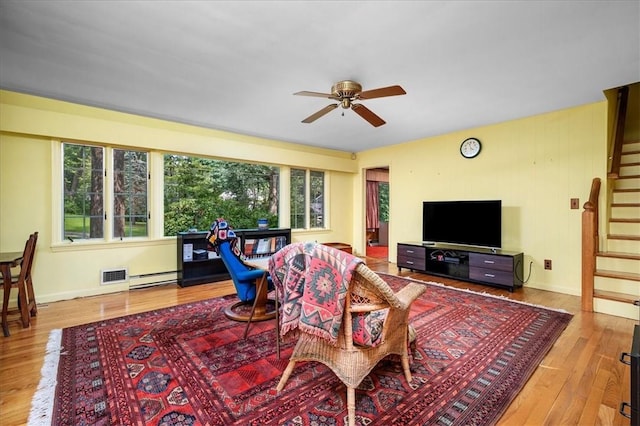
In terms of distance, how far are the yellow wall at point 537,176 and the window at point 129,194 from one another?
191 inches

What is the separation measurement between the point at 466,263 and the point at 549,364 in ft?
7.88

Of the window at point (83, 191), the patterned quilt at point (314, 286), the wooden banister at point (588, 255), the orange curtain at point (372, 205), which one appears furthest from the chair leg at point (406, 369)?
the orange curtain at point (372, 205)

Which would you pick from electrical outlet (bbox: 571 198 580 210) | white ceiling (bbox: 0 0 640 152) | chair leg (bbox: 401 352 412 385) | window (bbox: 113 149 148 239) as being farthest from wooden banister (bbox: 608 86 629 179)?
window (bbox: 113 149 148 239)

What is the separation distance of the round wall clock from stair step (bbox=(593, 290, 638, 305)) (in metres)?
2.46

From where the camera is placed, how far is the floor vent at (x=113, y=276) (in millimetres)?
3869

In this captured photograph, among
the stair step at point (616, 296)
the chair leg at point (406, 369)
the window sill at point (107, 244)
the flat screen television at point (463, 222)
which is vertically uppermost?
the flat screen television at point (463, 222)

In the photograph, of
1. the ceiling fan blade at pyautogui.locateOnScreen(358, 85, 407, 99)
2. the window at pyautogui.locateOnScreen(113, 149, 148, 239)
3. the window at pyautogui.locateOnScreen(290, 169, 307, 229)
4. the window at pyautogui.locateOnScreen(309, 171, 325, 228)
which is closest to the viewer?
the ceiling fan blade at pyautogui.locateOnScreen(358, 85, 407, 99)

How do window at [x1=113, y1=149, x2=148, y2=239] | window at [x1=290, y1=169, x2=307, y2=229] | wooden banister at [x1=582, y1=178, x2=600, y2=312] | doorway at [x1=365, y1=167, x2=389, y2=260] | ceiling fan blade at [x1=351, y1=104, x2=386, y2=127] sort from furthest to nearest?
doorway at [x1=365, y1=167, x2=389, y2=260]
window at [x1=290, y1=169, x2=307, y2=229]
window at [x1=113, y1=149, x2=148, y2=239]
wooden banister at [x1=582, y1=178, x2=600, y2=312]
ceiling fan blade at [x1=351, y1=104, x2=386, y2=127]

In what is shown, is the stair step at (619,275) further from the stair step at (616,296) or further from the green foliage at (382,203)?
the green foliage at (382,203)

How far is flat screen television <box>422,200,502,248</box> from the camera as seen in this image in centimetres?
423

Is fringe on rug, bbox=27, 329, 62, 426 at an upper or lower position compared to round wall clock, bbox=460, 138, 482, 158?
lower

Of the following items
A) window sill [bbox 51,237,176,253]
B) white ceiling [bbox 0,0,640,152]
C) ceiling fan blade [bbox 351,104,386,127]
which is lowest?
window sill [bbox 51,237,176,253]

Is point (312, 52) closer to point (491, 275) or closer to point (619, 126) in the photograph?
point (491, 275)

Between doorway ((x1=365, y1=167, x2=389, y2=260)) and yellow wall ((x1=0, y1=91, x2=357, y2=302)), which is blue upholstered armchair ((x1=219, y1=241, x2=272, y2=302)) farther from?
doorway ((x1=365, y1=167, x2=389, y2=260))
